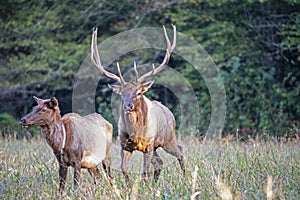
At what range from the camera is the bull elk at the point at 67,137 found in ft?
22.0

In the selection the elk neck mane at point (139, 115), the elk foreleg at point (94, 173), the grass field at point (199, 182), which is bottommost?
the elk foreleg at point (94, 173)

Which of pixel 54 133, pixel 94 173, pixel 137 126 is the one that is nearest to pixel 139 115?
pixel 137 126

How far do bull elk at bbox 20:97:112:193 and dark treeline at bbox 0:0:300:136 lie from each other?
25.9 ft

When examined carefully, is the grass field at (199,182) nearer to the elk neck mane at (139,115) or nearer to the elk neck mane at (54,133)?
the elk neck mane at (54,133)

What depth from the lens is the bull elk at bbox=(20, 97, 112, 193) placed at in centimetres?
669

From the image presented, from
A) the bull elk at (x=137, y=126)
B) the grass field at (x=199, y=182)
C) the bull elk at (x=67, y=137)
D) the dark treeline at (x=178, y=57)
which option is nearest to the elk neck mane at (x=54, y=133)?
the bull elk at (x=67, y=137)

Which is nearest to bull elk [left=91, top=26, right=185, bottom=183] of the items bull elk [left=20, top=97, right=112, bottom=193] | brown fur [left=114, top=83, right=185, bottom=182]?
brown fur [left=114, top=83, right=185, bottom=182]

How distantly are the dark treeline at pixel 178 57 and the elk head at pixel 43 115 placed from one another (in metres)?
8.63

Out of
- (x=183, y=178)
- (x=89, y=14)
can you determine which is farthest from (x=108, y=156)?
(x=89, y=14)

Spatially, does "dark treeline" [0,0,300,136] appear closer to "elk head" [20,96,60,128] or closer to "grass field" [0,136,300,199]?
"grass field" [0,136,300,199]

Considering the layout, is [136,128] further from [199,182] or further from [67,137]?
[199,182]

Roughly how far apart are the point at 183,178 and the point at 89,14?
1198 centimetres

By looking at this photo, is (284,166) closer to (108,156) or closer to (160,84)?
(108,156)

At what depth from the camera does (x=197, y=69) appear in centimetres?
1627
